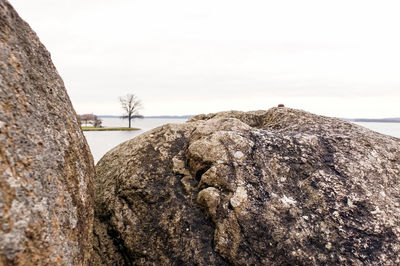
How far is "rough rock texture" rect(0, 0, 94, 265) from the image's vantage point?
3557 millimetres

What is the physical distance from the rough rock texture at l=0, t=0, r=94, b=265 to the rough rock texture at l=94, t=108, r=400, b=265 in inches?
38.9

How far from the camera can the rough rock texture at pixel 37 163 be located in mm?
3557

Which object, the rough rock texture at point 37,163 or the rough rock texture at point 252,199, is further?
the rough rock texture at point 252,199

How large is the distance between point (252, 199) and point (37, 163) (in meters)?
3.65

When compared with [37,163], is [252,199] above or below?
below

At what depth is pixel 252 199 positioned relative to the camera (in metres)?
5.46

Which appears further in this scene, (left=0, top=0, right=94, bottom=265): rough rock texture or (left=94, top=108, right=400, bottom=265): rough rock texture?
(left=94, top=108, right=400, bottom=265): rough rock texture

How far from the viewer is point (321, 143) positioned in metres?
6.42

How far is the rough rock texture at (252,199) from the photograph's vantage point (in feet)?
16.9

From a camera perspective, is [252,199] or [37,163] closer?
[37,163]

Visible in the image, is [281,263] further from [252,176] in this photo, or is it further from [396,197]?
[396,197]

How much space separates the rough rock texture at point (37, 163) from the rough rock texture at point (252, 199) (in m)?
0.99

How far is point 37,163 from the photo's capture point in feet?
13.3

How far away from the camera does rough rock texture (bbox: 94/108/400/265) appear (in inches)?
202
